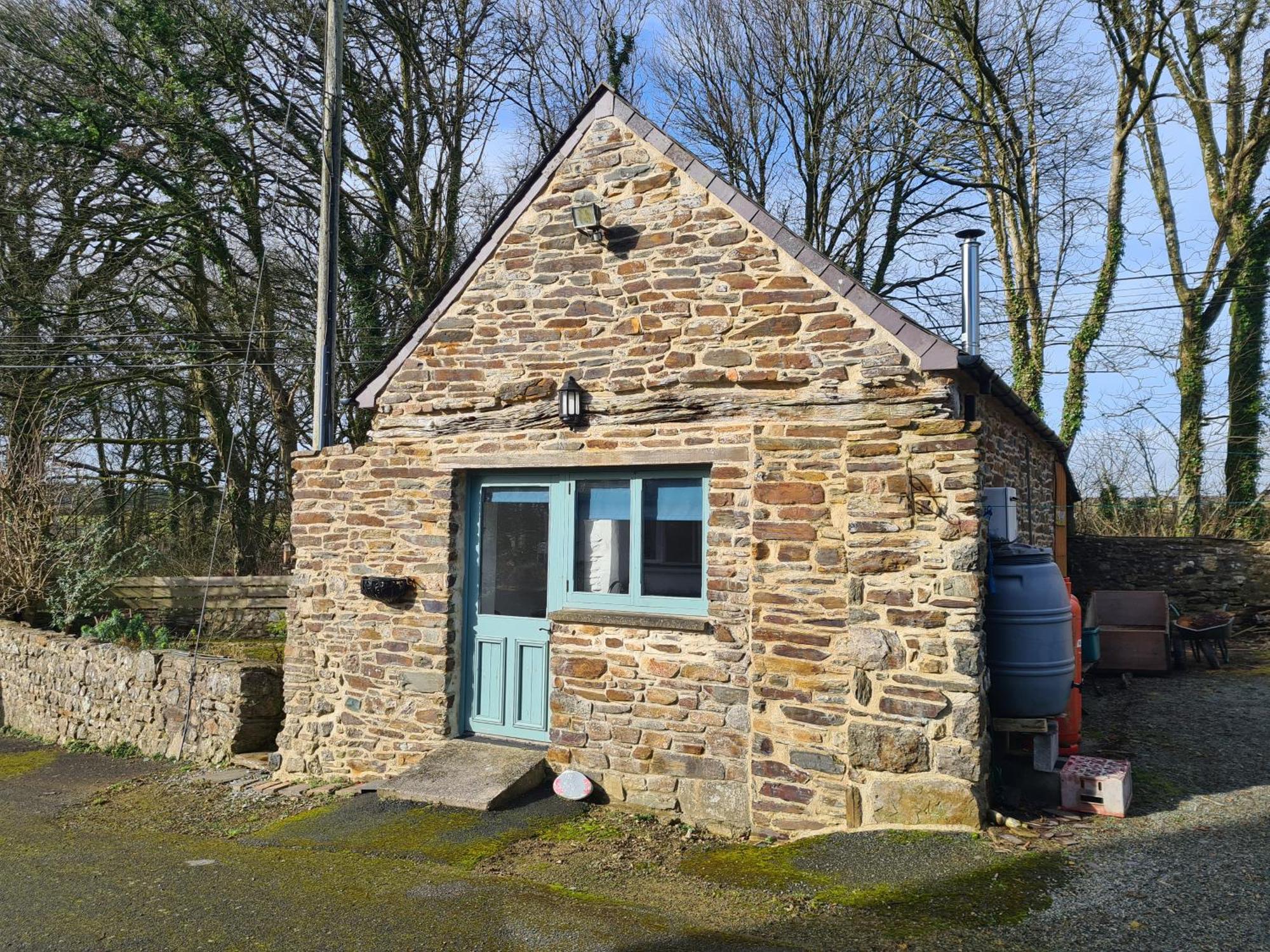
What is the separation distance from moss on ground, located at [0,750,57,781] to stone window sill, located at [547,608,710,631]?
7034 millimetres

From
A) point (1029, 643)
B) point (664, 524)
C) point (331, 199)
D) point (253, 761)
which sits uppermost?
point (331, 199)

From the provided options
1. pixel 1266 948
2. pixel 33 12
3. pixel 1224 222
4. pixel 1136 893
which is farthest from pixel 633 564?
pixel 1224 222

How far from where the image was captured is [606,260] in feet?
23.0

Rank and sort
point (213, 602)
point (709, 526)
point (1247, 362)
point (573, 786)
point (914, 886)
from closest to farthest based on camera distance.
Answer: point (914, 886)
point (709, 526)
point (573, 786)
point (213, 602)
point (1247, 362)

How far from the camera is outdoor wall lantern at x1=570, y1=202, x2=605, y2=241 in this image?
6.86 m

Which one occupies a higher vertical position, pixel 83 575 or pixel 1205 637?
pixel 83 575

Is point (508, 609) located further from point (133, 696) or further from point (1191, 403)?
point (1191, 403)

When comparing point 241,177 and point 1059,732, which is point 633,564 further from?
point 241,177

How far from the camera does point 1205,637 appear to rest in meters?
11.6

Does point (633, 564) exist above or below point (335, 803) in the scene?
above

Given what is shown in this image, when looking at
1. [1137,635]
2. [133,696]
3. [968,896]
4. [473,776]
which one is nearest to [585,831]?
[473,776]

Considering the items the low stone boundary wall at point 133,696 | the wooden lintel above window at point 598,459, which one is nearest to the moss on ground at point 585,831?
the wooden lintel above window at point 598,459

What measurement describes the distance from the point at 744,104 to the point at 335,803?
1738 centimetres

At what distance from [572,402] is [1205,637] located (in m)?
9.84
